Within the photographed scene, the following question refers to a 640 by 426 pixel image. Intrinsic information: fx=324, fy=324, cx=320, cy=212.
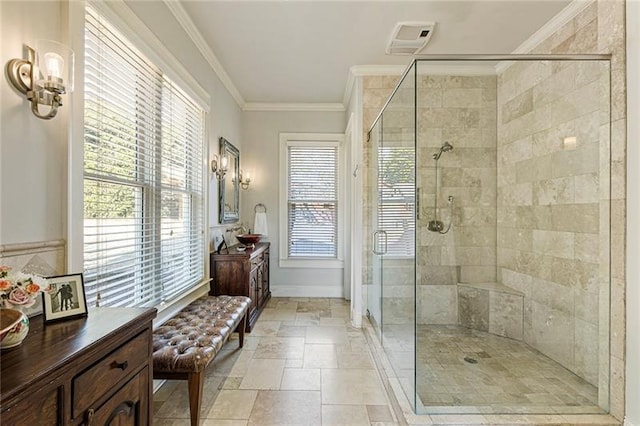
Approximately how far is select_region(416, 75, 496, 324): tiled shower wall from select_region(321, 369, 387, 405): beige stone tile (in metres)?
1.18

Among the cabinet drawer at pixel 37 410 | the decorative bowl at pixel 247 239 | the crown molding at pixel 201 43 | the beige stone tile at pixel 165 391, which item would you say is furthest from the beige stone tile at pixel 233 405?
the crown molding at pixel 201 43

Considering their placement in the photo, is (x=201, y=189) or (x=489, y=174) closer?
(x=201, y=189)

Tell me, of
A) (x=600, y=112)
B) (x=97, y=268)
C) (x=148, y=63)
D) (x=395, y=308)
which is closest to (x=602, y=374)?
(x=395, y=308)

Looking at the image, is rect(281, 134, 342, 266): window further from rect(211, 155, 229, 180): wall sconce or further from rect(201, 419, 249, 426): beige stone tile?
rect(201, 419, 249, 426): beige stone tile

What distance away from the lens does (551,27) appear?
2.76 metres

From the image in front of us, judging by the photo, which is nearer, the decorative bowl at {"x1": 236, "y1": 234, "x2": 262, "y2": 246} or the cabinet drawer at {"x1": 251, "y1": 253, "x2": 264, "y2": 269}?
the cabinet drawer at {"x1": 251, "y1": 253, "x2": 264, "y2": 269}

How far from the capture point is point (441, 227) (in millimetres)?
3318

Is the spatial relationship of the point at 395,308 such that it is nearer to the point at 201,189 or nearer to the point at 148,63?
the point at 201,189

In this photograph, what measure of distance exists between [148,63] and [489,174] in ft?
10.6

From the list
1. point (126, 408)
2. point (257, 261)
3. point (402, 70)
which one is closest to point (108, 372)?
point (126, 408)

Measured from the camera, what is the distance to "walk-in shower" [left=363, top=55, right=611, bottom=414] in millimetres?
2128

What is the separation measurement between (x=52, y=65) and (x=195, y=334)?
1.64m

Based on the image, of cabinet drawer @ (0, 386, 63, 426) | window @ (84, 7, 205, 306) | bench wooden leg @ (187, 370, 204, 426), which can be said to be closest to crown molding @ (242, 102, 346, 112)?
window @ (84, 7, 205, 306)

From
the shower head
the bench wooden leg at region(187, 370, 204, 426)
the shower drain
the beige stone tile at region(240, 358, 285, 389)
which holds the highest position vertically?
the shower head
